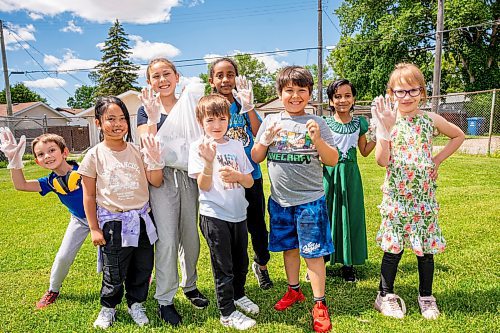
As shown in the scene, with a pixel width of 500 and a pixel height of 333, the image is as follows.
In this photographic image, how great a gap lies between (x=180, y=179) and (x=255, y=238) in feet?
2.94

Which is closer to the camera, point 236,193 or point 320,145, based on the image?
point 320,145

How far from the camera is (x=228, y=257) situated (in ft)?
8.77

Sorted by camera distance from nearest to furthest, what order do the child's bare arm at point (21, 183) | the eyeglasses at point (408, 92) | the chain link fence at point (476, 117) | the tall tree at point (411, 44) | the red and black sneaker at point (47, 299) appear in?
the eyeglasses at point (408, 92) → the child's bare arm at point (21, 183) → the red and black sneaker at point (47, 299) → the chain link fence at point (476, 117) → the tall tree at point (411, 44)

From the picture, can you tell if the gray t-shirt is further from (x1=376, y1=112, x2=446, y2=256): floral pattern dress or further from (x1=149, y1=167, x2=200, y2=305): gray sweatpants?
(x1=149, y1=167, x2=200, y2=305): gray sweatpants

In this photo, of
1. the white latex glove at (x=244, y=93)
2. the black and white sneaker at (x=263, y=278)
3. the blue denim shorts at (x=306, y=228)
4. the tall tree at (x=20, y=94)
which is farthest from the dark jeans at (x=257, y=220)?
the tall tree at (x=20, y=94)

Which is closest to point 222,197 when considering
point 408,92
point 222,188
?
point 222,188

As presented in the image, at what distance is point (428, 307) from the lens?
9.03 ft

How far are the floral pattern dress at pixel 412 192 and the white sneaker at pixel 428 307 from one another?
36 centimetres

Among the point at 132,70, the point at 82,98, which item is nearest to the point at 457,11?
the point at 132,70

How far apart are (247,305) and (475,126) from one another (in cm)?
1930

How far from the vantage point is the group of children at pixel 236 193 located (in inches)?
103

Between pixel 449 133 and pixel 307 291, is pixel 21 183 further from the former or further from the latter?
pixel 449 133

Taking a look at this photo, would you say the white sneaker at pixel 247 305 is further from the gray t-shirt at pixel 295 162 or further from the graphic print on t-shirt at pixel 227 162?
the graphic print on t-shirt at pixel 227 162

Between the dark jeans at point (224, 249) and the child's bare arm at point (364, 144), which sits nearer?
the dark jeans at point (224, 249)
